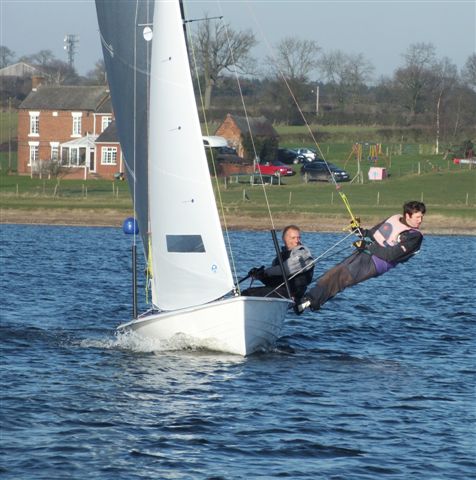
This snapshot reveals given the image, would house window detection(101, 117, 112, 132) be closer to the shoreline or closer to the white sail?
the shoreline

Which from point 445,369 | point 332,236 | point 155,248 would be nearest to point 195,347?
point 155,248

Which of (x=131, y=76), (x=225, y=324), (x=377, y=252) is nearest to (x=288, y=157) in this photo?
(x=131, y=76)

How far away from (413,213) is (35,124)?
257 feet

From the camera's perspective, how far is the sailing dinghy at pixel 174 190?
1945 centimetres

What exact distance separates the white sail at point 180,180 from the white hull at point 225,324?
410mm

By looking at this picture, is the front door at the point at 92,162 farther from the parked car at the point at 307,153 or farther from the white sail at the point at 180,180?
the white sail at the point at 180,180

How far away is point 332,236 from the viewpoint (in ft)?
171

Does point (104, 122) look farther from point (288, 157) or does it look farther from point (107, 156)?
point (288, 157)

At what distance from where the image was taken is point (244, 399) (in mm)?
17172

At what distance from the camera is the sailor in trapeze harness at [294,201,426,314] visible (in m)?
19.4

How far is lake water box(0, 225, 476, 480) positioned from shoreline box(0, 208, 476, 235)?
83.9 ft

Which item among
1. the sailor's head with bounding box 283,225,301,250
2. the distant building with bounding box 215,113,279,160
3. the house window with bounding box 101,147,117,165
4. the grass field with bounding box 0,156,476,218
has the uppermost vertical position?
the distant building with bounding box 215,113,279,160

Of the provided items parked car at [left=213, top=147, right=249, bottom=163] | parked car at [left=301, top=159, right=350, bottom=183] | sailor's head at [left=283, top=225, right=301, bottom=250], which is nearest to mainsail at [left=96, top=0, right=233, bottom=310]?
sailor's head at [left=283, top=225, right=301, bottom=250]

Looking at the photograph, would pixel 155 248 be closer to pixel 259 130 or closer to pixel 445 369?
pixel 445 369
